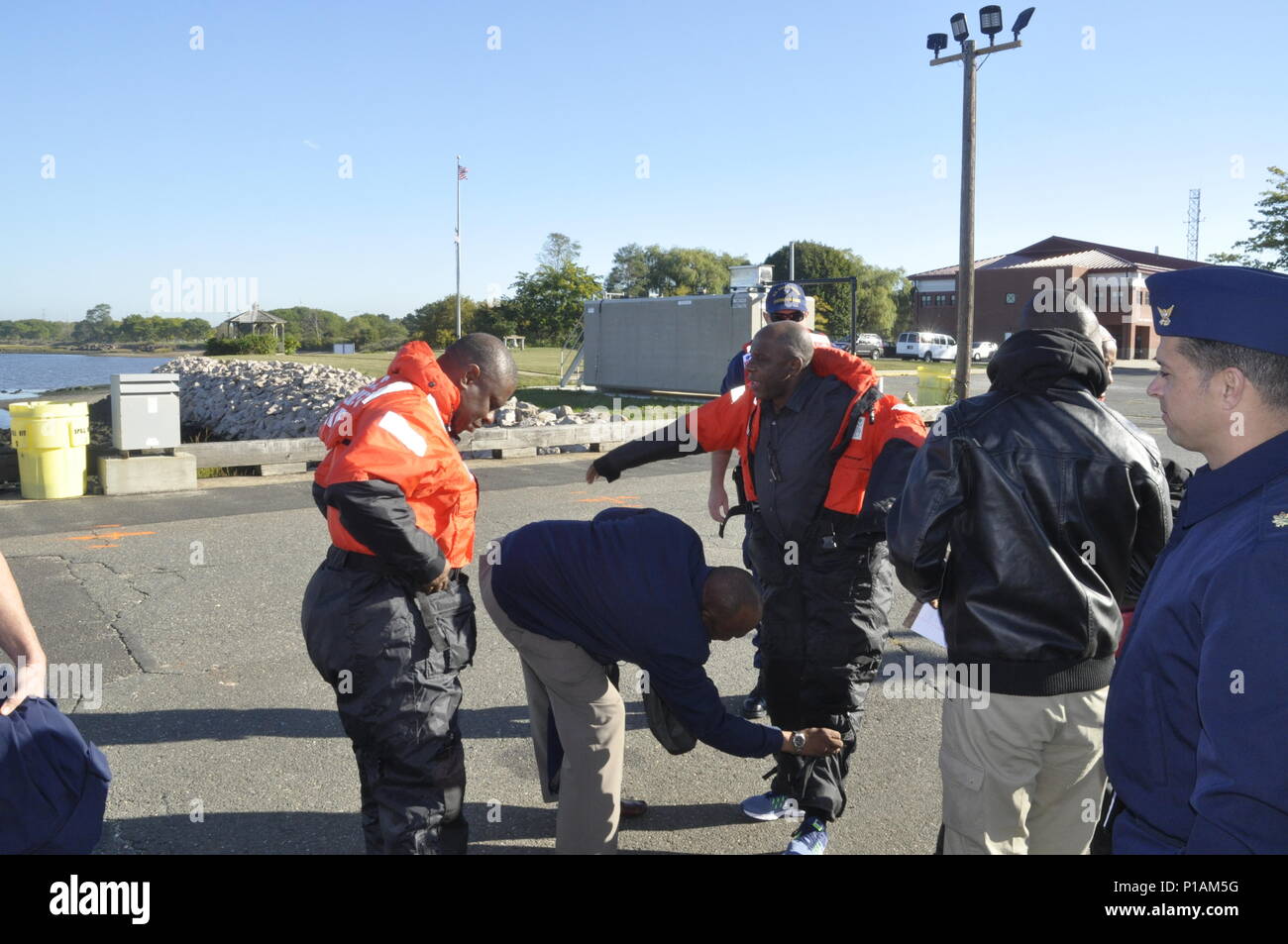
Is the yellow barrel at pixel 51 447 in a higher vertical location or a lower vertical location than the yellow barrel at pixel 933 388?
lower

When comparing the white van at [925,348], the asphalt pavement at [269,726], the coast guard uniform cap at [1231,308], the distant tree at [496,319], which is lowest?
the asphalt pavement at [269,726]

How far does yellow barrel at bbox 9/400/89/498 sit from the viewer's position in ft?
33.2

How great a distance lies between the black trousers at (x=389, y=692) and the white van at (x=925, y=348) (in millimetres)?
51382

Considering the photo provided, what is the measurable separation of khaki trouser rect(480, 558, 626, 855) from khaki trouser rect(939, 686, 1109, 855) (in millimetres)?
1106

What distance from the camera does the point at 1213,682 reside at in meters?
1.40

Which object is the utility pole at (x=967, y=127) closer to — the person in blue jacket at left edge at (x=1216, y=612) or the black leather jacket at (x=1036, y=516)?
the black leather jacket at (x=1036, y=516)

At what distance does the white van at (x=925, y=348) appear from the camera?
171ft

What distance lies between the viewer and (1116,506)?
2.63 meters

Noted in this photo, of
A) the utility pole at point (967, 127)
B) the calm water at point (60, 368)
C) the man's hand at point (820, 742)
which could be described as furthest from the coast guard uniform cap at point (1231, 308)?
the calm water at point (60, 368)

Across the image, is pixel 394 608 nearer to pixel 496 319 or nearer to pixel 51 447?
pixel 51 447
